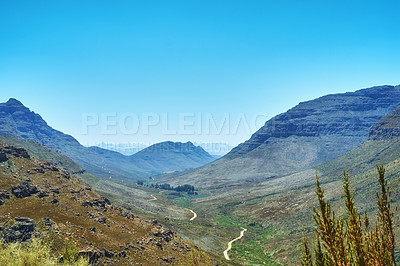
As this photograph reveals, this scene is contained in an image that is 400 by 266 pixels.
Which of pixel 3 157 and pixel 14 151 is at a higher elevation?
pixel 14 151

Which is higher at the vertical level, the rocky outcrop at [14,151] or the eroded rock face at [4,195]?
the rocky outcrop at [14,151]

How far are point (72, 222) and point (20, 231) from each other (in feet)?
34.8

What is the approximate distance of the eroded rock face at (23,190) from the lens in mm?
50656

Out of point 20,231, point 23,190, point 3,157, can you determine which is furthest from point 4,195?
point 3,157

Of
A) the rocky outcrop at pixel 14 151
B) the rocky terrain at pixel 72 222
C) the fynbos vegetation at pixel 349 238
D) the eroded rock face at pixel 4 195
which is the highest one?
the rocky outcrop at pixel 14 151

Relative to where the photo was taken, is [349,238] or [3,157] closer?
[349,238]

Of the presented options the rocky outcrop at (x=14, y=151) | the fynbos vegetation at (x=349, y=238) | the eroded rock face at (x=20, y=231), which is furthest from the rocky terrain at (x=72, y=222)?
the fynbos vegetation at (x=349, y=238)

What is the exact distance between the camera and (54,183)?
68.2 m

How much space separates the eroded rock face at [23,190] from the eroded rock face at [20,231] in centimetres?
1012

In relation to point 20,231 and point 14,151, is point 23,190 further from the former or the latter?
point 14,151

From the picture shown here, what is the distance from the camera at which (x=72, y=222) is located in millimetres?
50125

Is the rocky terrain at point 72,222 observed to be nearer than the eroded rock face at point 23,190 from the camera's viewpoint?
Yes

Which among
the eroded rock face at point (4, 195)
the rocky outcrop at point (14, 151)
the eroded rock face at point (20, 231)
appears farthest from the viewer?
the rocky outcrop at point (14, 151)

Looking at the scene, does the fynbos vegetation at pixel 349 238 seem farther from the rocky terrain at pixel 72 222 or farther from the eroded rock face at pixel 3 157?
the eroded rock face at pixel 3 157
